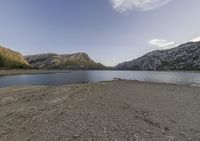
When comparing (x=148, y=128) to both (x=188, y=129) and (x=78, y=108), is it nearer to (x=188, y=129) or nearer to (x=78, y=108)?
(x=188, y=129)

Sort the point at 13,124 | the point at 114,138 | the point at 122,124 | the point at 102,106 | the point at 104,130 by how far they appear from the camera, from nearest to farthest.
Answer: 1. the point at 114,138
2. the point at 104,130
3. the point at 122,124
4. the point at 13,124
5. the point at 102,106

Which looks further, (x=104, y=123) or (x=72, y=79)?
(x=72, y=79)

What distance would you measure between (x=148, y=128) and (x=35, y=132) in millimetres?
5774

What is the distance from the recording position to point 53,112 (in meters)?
12.5

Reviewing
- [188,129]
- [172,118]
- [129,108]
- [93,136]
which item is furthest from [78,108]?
[188,129]

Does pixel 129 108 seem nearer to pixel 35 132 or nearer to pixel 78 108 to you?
pixel 78 108

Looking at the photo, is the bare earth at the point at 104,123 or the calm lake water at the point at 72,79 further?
the calm lake water at the point at 72,79

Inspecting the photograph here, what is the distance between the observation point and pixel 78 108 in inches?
511

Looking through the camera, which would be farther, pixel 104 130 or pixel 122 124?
pixel 122 124

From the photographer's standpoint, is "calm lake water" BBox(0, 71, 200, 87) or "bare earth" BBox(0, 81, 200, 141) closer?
"bare earth" BBox(0, 81, 200, 141)

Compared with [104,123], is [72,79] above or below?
below

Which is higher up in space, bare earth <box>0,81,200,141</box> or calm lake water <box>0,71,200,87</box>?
bare earth <box>0,81,200,141</box>

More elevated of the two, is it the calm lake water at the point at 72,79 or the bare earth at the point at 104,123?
the bare earth at the point at 104,123

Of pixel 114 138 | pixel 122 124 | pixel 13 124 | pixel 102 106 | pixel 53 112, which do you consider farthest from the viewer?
pixel 102 106
